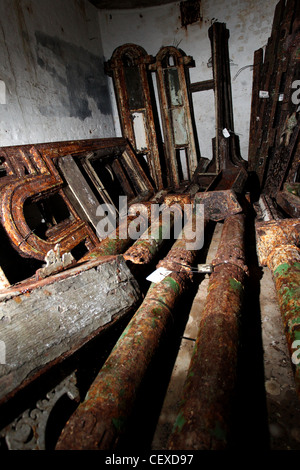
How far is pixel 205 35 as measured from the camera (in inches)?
184

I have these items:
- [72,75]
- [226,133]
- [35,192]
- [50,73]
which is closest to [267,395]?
[35,192]

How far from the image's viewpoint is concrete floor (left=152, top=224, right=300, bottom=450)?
1.24 m

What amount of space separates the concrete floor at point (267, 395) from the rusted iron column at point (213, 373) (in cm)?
38

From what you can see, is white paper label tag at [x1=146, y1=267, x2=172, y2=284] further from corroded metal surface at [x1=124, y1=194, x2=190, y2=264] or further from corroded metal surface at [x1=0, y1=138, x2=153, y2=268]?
corroded metal surface at [x1=0, y1=138, x2=153, y2=268]

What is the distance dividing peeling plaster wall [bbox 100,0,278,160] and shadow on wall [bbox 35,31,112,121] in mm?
795

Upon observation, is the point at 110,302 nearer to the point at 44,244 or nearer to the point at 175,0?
the point at 44,244

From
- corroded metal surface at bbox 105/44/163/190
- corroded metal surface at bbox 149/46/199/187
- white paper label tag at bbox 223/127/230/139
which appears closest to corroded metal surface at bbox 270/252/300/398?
white paper label tag at bbox 223/127/230/139

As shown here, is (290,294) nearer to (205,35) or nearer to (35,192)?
(35,192)

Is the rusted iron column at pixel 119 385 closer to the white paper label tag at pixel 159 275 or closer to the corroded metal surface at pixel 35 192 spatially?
the white paper label tag at pixel 159 275

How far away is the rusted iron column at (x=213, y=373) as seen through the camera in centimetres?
92

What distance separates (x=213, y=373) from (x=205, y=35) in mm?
5888

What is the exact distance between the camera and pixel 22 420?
1.13 m

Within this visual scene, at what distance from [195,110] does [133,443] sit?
18.4 feet

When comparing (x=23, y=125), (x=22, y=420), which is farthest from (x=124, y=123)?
(x=22, y=420)
